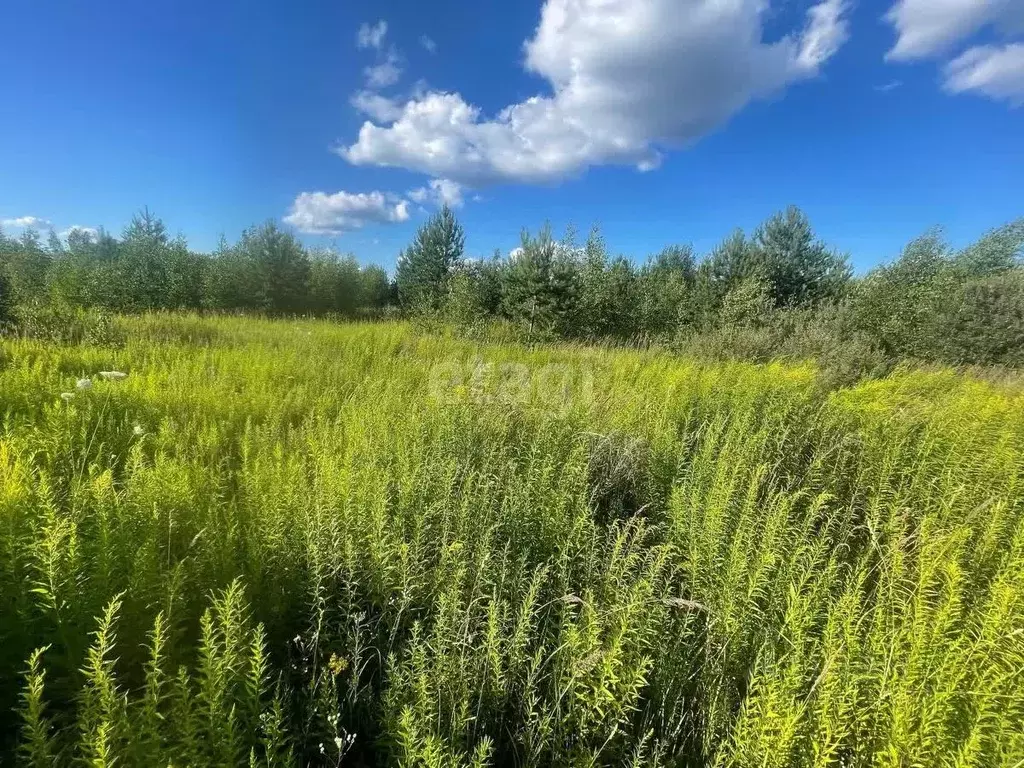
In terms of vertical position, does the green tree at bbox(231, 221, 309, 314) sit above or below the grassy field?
above

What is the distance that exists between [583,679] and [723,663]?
0.60 m

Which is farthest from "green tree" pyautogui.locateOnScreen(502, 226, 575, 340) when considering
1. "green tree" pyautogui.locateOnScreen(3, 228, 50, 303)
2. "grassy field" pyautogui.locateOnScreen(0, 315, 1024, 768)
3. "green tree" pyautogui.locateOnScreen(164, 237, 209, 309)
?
"green tree" pyautogui.locateOnScreen(3, 228, 50, 303)

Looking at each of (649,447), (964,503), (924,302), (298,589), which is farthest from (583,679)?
(924,302)

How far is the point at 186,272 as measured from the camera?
776 inches

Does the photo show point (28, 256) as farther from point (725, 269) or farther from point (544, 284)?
point (725, 269)

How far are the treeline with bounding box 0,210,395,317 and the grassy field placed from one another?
548 inches

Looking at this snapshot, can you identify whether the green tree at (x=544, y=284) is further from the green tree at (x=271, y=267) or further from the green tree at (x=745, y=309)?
the green tree at (x=271, y=267)

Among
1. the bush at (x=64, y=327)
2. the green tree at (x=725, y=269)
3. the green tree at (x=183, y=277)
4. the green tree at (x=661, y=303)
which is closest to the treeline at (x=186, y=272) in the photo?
the green tree at (x=183, y=277)

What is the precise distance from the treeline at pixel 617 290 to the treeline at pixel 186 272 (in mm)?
80

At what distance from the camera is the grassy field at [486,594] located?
1.13 m

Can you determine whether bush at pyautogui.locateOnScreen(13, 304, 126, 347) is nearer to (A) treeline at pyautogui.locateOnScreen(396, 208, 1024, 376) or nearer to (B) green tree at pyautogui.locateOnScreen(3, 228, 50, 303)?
(A) treeline at pyautogui.locateOnScreen(396, 208, 1024, 376)

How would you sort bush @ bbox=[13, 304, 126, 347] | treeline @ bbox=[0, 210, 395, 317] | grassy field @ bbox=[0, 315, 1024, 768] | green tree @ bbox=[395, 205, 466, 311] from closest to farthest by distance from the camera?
grassy field @ bbox=[0, 315, 1024, 768] < bush @ bbox=[13, 304, 126, 347] < treeline @ bbox=[0, 210, 395, 317] < green tree @ bbox=[395, 205, 466, 311]

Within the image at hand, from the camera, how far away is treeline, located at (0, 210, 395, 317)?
1638 centimetres

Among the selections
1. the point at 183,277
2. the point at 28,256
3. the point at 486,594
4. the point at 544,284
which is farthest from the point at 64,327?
the point at 28,256
